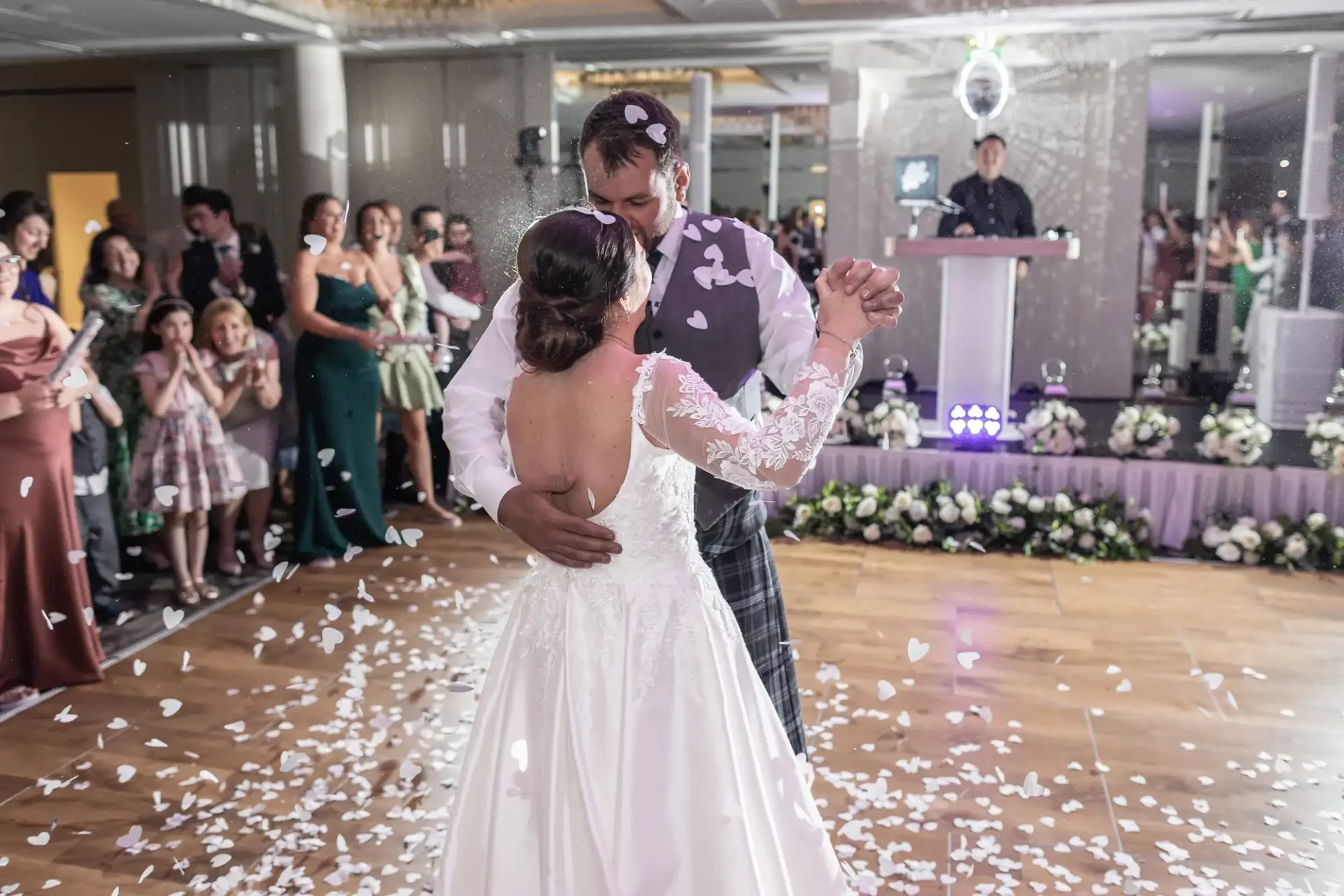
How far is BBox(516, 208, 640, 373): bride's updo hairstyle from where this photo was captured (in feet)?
4.76

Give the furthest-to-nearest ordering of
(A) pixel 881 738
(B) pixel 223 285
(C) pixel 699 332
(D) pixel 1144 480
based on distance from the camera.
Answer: (D) pixel 1144 480 < (B) pixel 223 285 < (A) pixel 881 738 < (C) pixel 699 332

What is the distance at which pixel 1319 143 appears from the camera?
5.98 metres

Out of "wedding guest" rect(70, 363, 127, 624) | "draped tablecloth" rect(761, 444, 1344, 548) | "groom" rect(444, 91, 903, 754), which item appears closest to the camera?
"groom" rect(444, 91, 903, 754)

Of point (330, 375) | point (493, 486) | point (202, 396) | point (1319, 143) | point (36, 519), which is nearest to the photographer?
point (493, 486)

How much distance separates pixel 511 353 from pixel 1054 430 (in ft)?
12.8

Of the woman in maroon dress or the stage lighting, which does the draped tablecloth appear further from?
the woman in maroon dress

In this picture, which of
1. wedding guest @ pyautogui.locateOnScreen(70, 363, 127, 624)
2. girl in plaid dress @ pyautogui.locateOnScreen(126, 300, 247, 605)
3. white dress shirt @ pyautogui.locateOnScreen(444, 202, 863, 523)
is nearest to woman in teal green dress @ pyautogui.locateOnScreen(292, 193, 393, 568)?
girl in plaid dress @ pyautogui.locateOnScreen(126, 300, 247, 605)

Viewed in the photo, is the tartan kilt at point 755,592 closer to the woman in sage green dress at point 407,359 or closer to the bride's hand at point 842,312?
the bride's hand at point 842,312

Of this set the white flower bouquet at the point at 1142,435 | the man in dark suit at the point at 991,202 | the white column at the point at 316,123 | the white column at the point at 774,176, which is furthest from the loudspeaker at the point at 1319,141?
the white column at the point at 316,123

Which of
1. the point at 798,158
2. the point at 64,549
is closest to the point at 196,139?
the point at 64,549

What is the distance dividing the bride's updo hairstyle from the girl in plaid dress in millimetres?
3097

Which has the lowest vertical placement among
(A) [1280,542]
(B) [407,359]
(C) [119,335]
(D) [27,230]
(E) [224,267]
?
(A) [1280,542]

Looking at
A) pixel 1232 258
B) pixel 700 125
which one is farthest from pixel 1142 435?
pixel 1232 258

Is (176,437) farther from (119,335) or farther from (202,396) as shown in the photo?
(119,335)
